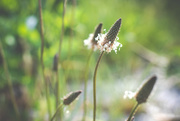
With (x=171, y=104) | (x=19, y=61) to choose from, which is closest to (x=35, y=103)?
(x=19, y=61)

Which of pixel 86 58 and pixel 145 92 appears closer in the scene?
pixel 145 92

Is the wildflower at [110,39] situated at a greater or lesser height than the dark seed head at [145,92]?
greater

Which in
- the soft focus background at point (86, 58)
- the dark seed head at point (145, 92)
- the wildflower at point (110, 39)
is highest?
the soft focus background at point (86, 58)

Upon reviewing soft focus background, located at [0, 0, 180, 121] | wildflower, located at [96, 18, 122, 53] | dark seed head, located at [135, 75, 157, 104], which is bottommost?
dark seed head, located at [135, 75, 157, 104]

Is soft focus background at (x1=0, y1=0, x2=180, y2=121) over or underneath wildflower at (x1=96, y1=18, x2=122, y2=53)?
over

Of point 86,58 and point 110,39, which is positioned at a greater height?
point 86,58

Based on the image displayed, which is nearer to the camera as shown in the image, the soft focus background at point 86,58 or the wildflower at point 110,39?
the wildflower at point 110,39

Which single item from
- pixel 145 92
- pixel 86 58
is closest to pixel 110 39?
pixel 145 92

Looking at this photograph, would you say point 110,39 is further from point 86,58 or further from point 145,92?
point 86,58
